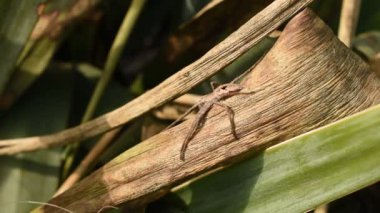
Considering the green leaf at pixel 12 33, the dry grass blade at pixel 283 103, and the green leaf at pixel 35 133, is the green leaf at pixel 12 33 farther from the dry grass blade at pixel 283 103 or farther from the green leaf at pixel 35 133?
the dry grass blade at pixel 283 103

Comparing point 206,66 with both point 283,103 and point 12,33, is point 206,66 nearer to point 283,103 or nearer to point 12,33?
point 283,103

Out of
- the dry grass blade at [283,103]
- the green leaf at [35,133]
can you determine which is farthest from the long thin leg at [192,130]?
the green leaf at [35,133]

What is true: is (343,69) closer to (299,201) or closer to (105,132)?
(299,201)

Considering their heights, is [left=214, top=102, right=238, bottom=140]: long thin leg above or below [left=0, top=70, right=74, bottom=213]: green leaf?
below

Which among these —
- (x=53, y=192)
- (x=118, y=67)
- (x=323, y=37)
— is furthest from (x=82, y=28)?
(x=323, y=37)

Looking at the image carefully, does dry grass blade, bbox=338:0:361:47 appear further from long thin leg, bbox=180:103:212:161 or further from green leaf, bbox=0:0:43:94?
green leaf, bbox=0:0:43:94

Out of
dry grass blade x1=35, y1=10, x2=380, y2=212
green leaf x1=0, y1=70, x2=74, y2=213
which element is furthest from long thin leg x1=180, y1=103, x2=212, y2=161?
green leaf x1=0, y1=70, x2=74, y2=213
